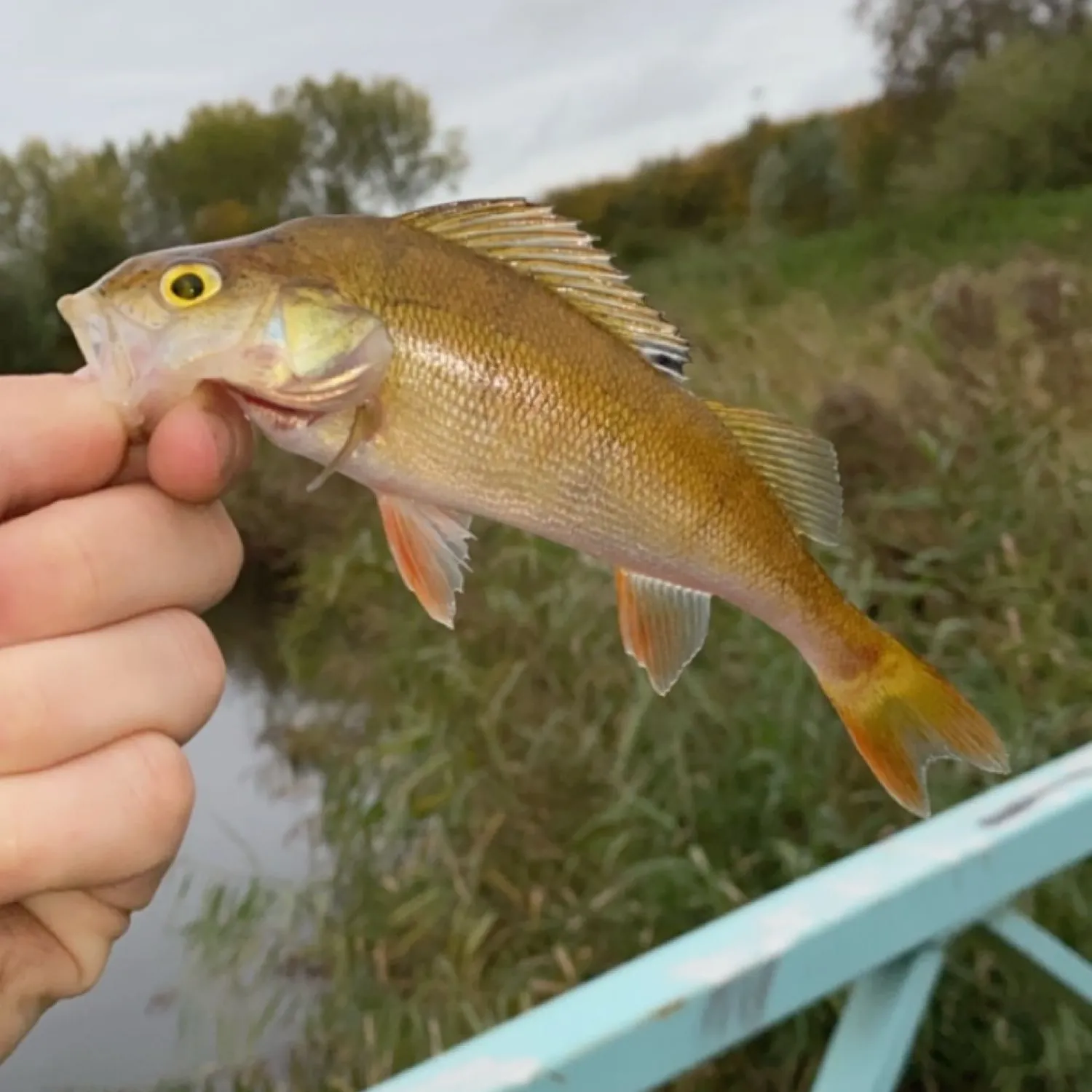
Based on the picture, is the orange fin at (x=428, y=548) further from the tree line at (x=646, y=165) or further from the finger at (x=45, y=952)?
the tree line at (x=646, y=165)

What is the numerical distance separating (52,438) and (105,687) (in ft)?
0.34

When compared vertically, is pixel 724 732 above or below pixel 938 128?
below

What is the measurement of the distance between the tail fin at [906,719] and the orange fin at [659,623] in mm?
93

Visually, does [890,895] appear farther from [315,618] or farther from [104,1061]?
[315,618]

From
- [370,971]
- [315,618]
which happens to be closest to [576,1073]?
[370,971]

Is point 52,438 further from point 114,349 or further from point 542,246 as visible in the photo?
point 542,246

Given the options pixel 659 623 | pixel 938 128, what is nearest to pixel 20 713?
pixel 659 623

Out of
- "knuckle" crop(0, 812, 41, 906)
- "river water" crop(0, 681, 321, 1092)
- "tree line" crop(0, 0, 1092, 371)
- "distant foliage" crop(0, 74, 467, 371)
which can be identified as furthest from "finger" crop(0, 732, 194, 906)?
"river water" crop(0, 681, 321, 1092)

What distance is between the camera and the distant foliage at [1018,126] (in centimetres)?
278

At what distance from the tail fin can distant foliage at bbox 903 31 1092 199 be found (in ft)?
7.95

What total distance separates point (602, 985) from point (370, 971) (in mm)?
1004

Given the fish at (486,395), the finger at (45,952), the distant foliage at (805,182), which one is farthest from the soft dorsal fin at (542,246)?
the distant foliage at (805,182)

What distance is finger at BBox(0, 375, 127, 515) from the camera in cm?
46

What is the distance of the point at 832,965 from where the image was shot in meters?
0.83
